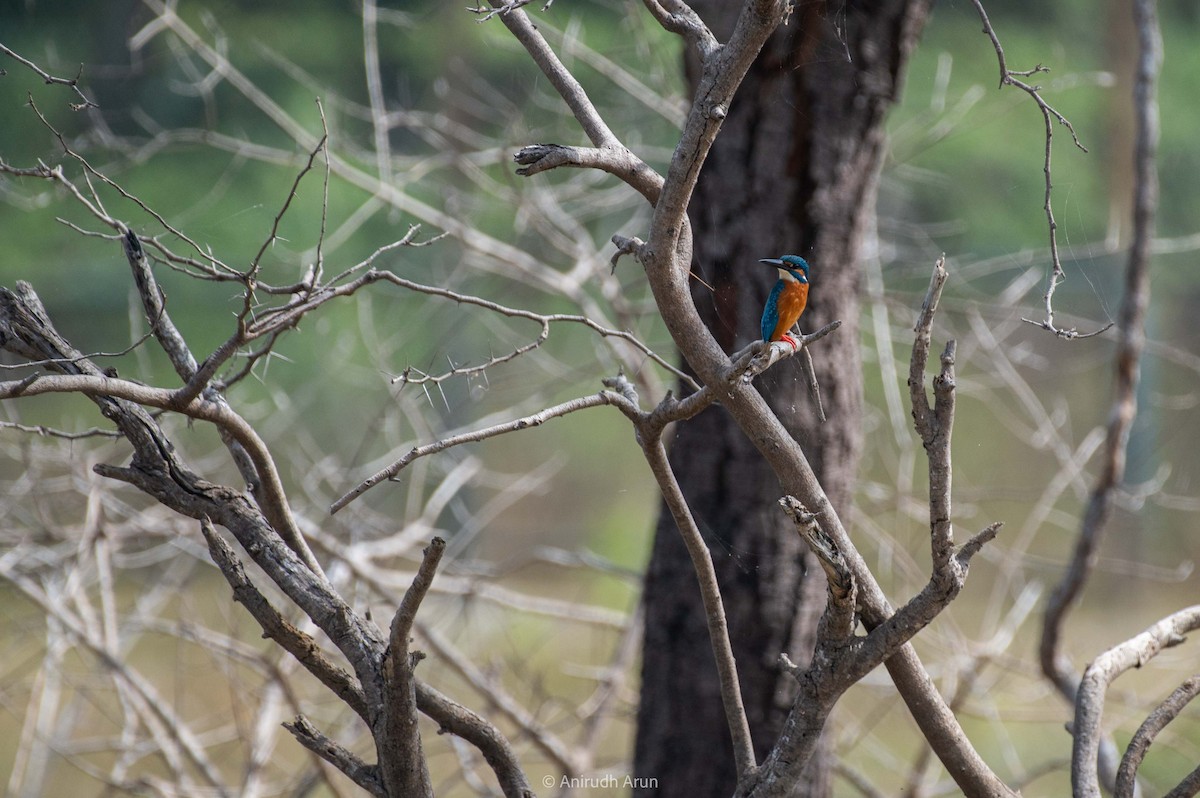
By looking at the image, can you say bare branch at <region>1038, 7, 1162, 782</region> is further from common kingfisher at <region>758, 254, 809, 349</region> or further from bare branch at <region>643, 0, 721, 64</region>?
bare branch at <region>643, 0, 721, 64</region>

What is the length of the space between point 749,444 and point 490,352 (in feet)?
2.73

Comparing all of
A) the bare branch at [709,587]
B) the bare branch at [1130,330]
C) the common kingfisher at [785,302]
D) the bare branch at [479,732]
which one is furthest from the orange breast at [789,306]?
the bare branch at [1130,330]

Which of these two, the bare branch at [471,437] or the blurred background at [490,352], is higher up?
the blurred background at [490,352]

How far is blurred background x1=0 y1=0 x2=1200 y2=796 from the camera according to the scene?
210 centimetres

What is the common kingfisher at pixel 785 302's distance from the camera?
922 mm

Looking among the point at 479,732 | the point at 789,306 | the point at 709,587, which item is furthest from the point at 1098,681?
the point at 479,732

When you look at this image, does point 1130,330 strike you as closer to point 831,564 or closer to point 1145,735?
point 1145,735

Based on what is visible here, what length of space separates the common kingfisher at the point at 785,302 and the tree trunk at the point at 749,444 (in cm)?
51

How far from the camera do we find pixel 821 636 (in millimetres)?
834

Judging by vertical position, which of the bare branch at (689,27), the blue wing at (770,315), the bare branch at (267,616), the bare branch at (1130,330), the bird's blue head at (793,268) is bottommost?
the bare branch at (267,616)

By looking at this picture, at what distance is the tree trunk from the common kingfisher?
1.66ft

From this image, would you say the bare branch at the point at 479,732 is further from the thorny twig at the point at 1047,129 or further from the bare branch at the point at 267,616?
the thorny twig at the point at 1047,129

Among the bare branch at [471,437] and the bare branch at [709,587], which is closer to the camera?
the bare branch at [471,437]

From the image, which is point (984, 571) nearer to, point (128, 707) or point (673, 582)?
point (673, 582)
